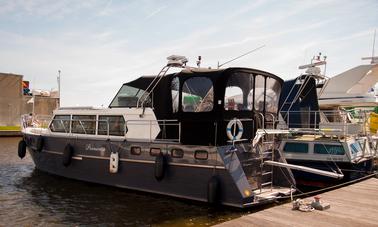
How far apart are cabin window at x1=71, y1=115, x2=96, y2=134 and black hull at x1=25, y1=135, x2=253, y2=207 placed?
45 centimetres

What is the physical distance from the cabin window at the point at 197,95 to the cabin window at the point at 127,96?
6.57 ft

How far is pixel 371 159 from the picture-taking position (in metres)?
13.5

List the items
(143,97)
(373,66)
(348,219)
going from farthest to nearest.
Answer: (373,66)
(143,97)
(348,219)

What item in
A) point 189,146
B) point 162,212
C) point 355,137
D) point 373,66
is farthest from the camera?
point 373,66

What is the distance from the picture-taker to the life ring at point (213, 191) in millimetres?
8930

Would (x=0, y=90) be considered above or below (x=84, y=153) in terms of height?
above

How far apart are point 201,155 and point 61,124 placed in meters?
7.11

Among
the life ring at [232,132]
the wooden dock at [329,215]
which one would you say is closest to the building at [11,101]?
the life ring at [232,132]

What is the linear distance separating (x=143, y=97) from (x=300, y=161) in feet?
21.6

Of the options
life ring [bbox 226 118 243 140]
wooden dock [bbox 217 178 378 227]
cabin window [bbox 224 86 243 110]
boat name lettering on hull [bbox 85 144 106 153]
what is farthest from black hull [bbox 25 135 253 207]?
wooden dock [bbox 217 178 378 227]

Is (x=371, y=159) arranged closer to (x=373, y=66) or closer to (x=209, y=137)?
(x=209, y=137)

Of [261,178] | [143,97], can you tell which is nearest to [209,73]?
[143,97]

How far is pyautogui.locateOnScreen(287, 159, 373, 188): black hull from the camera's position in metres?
12.1

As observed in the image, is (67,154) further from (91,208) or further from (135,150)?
(91,208)
